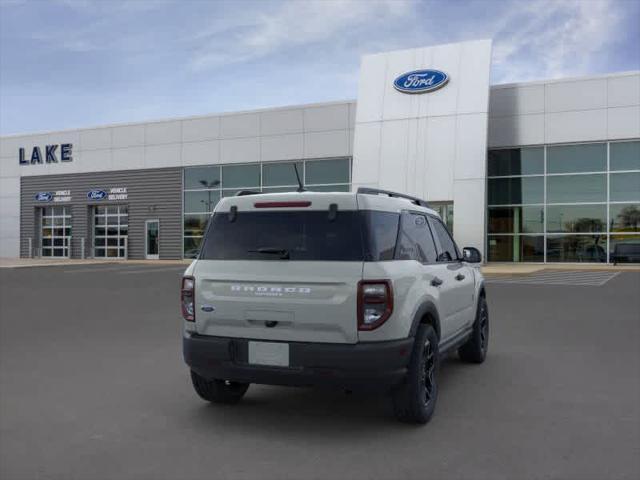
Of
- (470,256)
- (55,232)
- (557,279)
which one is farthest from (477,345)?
(55,232)

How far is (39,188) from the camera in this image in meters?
38.5

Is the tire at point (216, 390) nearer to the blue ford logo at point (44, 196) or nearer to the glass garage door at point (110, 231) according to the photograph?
the glass garage door at point (110, 231)

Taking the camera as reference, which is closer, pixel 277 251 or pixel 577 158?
pixel 277 251

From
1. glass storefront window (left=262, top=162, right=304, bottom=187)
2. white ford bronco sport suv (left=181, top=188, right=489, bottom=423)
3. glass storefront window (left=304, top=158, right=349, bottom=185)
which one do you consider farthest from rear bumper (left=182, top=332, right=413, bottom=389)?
glass storefront window (left=262, top=162, right=304, bottom=187)

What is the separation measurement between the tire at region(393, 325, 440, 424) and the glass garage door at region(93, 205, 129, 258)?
32.7 metres

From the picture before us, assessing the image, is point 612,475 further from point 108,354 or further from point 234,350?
point 108,354

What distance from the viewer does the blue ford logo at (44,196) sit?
38125 millimetres

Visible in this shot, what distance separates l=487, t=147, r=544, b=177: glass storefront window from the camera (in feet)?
88.0

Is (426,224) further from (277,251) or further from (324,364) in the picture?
(324,364)

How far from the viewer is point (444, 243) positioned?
6.38m

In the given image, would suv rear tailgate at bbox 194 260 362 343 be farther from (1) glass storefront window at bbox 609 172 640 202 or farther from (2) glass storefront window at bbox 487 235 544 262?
(1) glass storefront window at bbox 609 172 640 202

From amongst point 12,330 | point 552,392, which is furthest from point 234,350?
point 12,330

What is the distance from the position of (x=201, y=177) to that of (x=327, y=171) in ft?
24.0

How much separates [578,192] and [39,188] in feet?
100
